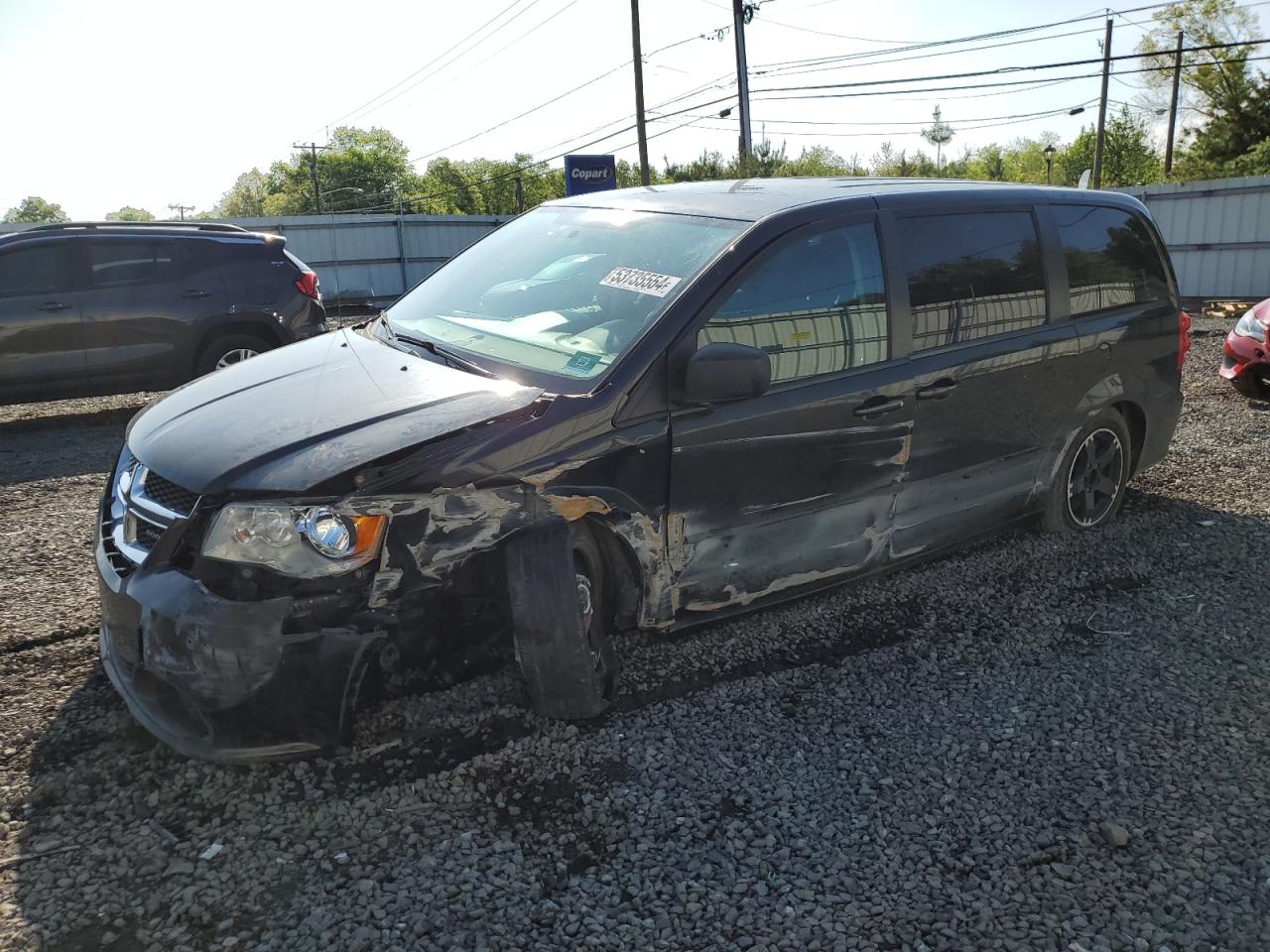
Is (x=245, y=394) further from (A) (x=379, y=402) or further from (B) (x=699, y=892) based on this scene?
(B) (x=699, y=892)

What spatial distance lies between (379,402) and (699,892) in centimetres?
175

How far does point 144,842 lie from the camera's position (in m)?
2.63

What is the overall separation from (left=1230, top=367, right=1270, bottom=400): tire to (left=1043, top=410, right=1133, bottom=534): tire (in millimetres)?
4423

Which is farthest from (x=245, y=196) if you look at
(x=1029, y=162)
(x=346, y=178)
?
(x=1029, y=162)

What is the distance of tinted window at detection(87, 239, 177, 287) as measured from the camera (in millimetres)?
8695

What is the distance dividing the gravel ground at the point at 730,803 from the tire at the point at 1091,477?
787 millimetres

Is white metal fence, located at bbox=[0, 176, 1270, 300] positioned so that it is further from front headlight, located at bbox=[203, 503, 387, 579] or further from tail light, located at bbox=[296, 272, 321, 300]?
front headlight, located at bbox=[203, 503, 387, 579]

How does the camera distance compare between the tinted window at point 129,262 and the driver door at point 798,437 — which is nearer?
the driver door at point 798,437

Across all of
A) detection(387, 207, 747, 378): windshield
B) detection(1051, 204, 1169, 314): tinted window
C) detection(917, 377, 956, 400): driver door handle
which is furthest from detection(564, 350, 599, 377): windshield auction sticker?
detection(1051, 204, 1169, 314): tinted window

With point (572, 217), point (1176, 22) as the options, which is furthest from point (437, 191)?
point (572, 217)

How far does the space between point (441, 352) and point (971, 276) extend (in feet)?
7.57

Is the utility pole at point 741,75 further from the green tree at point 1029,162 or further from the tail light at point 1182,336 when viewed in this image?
the green tree at point 1029,162

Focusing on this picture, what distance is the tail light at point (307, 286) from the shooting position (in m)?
9.36

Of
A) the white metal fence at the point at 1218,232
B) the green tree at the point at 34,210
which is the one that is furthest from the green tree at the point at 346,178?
the white metal fence at the point at 1218,232
